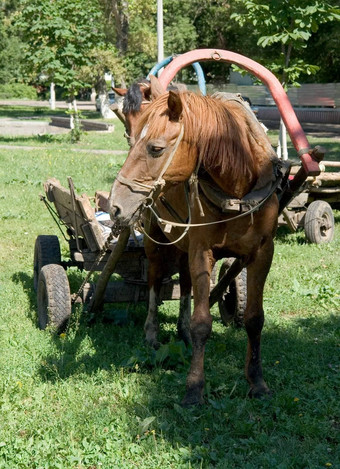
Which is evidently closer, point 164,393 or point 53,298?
point 164,393

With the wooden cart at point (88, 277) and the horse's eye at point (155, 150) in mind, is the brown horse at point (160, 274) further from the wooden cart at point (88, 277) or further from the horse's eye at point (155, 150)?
the horse's eye at point (155, 150)

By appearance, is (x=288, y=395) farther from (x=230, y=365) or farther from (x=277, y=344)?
(x=277, y=344)

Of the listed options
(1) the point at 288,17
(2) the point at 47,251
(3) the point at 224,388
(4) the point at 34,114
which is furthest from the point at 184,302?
(4) the point at 34,114

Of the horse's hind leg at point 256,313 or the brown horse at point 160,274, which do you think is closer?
the horse's hind leg at point 256,313

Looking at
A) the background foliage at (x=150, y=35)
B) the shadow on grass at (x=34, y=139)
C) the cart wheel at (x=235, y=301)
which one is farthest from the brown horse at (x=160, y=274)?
the shadow on grass at (x=34, y=139)

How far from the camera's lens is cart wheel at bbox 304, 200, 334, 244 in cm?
1016

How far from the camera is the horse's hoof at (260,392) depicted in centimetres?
512

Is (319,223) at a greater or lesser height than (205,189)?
lesser

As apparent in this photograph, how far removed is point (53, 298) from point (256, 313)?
2.05 meters

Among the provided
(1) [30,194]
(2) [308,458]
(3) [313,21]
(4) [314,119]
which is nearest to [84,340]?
(2) [308,458]

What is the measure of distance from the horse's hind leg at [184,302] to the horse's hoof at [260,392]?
1.25 m

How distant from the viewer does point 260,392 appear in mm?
5145

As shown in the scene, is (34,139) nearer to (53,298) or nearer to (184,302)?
(53,298)

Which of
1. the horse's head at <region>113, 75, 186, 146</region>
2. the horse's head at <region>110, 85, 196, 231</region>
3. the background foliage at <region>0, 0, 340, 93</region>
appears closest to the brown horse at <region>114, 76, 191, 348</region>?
the horse's head at <region>113, 75, 186, 146</region>
